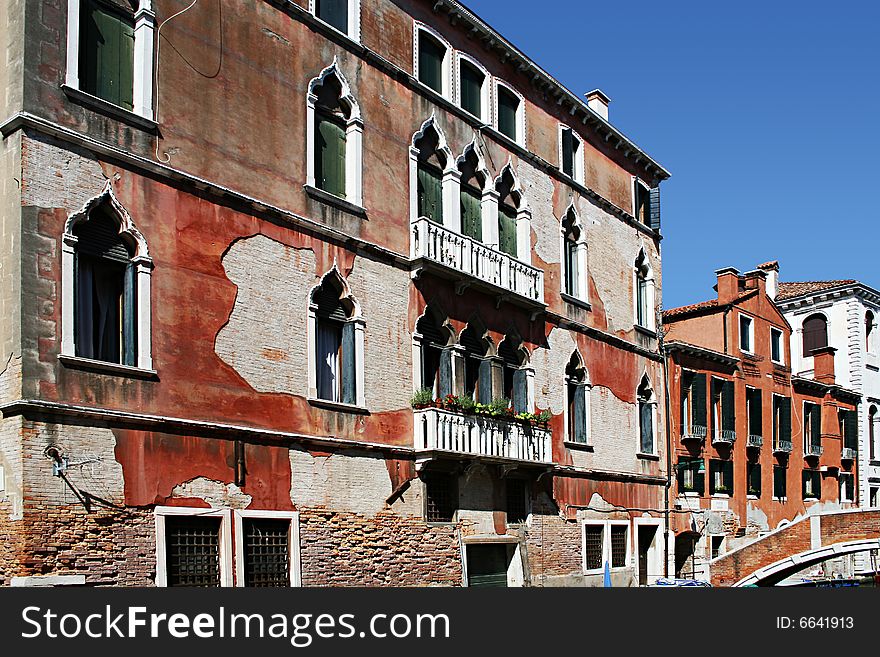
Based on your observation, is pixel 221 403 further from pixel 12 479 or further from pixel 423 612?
pixel 423 612

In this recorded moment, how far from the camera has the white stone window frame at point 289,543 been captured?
547 inches

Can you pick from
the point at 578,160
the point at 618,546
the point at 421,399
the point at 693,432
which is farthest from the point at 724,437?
the point at 421,399

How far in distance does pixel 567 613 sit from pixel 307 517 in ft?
21.0

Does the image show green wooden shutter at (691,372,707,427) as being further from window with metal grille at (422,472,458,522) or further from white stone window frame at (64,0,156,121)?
white stone window frame at (64,0,156,121)

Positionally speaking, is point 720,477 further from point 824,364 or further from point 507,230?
point 507,230

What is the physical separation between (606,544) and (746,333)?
10918 millimetres

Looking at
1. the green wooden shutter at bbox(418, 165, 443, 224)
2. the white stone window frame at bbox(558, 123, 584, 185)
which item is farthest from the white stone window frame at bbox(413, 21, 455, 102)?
the white stone window frame at bbox(558, 123, 584, 185)

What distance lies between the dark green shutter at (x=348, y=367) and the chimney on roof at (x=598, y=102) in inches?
395

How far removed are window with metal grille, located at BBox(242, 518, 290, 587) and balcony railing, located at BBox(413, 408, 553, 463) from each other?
2897 mm

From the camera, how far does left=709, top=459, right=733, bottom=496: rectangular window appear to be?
2781 cm

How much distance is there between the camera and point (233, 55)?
1493 centimetres

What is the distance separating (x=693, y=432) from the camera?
88.5 feet

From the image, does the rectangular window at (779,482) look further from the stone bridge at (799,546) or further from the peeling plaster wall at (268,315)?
the peeling plaster wall at (268,315)

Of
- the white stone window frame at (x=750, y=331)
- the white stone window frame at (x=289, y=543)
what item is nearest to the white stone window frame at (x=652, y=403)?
the white stone window frame at (x=750, y=331)
